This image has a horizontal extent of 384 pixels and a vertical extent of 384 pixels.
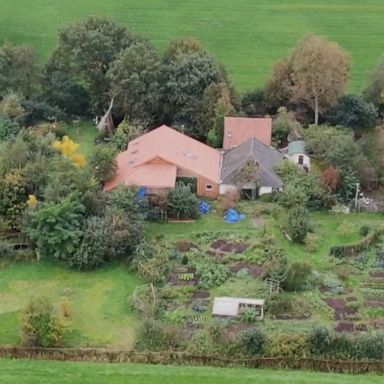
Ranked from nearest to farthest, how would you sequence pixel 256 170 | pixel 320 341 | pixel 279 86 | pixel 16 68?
pixel 320 341 < pixel 256 170 < pixel 279 86 < pixel 16 68

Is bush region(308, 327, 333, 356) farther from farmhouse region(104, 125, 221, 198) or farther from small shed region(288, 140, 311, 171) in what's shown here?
small shed region(288, 140, 311, 171)

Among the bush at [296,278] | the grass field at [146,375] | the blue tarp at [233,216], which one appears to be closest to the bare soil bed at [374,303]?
the bush at [296,278]

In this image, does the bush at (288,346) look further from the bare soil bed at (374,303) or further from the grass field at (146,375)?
the bare soil bed at (374,303)

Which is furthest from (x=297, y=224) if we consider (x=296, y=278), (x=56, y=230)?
(x=56, y=230)

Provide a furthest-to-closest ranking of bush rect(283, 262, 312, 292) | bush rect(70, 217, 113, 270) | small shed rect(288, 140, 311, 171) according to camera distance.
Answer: small shed rect(288, 140, 311, 171)
bush rect(70, 217, 113, 270)
bush rect(283, 262, 312, 292)

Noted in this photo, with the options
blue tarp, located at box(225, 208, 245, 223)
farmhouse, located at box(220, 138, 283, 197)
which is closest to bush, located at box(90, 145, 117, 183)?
farmhouse, located at box(220, 138, 283, 197)

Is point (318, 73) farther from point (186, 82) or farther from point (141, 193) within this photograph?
point (141, 193)
